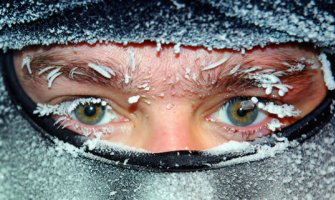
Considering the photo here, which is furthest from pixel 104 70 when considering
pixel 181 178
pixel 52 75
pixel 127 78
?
pixel 181 178

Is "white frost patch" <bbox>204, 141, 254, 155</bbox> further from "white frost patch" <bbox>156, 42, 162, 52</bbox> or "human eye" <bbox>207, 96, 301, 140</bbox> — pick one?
"white frost patch" <bbox>156, 42, 162, 52</bbox>

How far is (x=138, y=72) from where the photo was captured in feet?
3.63

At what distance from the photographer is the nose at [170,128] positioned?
45.2 inches

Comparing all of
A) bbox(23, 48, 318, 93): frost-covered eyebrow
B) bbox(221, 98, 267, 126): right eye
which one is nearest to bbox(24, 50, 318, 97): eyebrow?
bbox(23, 48, 318, 93): frost-covered eyebrow

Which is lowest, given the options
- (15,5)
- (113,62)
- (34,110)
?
(34,110)

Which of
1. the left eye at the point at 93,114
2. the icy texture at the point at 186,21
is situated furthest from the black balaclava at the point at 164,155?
the left eye at the point at 93,114

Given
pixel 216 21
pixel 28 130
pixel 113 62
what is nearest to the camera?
pixel 216 21

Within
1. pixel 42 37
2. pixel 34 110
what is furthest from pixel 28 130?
pixel 42 37

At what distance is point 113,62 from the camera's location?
111 centimetres

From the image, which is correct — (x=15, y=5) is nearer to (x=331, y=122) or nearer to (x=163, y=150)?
(x=163, y=150)

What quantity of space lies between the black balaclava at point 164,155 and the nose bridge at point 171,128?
0.16 feet

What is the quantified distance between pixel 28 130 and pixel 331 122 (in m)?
0.68

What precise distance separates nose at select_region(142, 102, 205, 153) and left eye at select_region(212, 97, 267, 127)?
117 mm

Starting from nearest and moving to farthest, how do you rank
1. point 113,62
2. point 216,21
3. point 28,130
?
point 216,21
point 113,62
point 28,130
